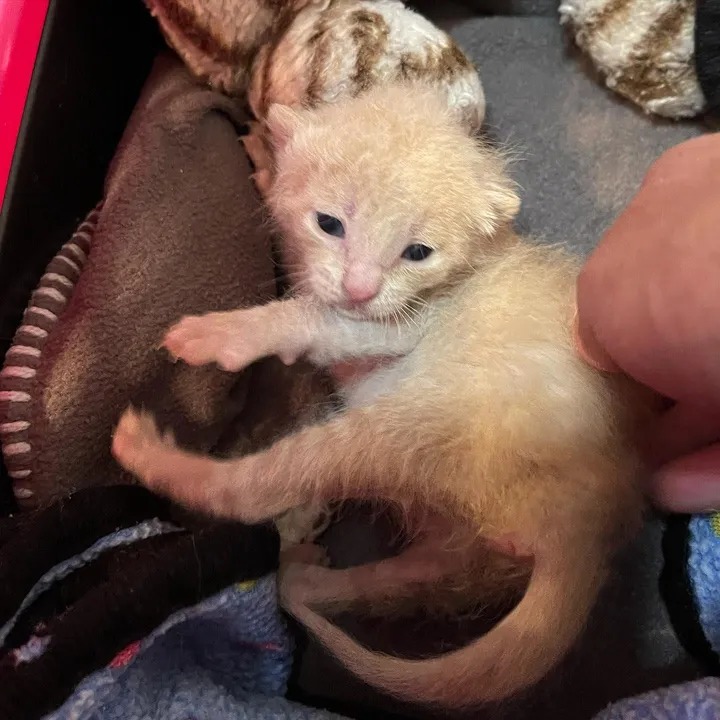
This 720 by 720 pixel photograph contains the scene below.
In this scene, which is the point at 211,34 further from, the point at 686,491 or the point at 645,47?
Answer: the point at 686,491

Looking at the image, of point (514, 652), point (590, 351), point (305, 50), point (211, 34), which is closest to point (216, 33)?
point (211, 34)

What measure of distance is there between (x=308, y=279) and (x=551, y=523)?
419mm

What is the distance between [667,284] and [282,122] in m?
0.59

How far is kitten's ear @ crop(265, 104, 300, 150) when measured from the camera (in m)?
1.05

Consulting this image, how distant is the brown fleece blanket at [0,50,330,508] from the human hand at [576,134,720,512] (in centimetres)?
52

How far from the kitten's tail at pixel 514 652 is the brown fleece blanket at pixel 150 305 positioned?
427mm

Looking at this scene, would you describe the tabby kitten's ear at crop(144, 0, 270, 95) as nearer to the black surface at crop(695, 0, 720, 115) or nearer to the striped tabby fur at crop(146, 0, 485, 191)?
the striped tabby fur at crop(146, 0, 485, 191)

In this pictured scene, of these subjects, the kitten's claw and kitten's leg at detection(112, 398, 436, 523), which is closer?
kitten's leg at detection(112, 398, 436, 523)

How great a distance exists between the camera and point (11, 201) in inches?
39.1

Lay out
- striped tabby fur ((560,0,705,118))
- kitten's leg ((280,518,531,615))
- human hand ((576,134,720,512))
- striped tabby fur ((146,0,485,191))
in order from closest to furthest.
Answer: human hand ((576,134,720,512)) → kitten's leg ((280,518,531,615)) → striped tabby fur ((146,0,485,191)) → striped tabby fur ((560,0,705,118))

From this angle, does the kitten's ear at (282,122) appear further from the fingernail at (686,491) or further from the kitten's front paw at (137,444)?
the fingernail at (686,491)

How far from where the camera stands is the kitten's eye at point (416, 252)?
985 mm

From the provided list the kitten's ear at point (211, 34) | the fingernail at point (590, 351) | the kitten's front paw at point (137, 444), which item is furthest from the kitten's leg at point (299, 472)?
the kitten's ear at point (211, 34)

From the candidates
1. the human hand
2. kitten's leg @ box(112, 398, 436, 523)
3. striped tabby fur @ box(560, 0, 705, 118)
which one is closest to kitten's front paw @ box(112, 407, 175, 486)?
kitten's leg @ box(112, 398, 436, 523)
